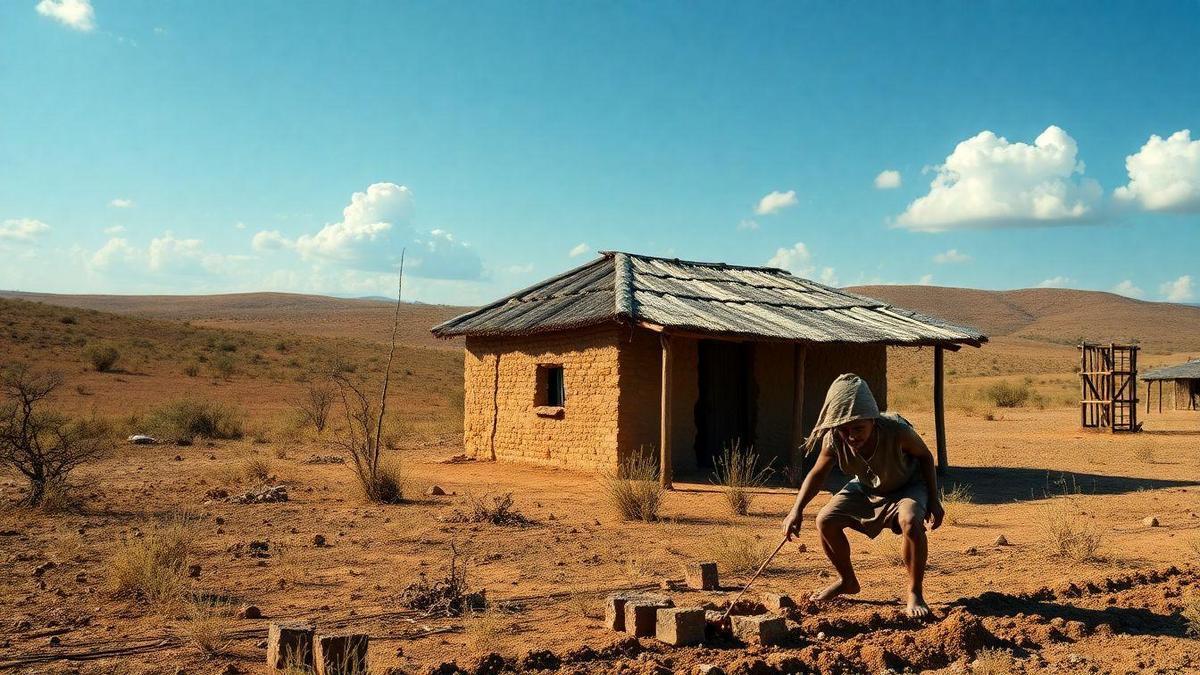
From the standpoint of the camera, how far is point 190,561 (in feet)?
22.6

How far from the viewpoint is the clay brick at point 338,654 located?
4133mm

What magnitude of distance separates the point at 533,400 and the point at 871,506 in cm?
849

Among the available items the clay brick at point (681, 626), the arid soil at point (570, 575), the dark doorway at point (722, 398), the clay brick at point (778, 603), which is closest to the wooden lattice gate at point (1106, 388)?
the arid soil at point (570, 575)

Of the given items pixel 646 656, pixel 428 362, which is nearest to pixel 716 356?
pixel 646 656

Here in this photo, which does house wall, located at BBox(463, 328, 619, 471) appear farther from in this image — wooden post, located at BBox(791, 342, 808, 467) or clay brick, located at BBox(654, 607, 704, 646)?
clay brick, located at BBox(654, 607, 704, 646)

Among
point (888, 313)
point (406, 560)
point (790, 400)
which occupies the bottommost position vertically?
point (406, 560)

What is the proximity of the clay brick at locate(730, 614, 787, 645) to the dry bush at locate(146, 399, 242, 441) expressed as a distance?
555 inches

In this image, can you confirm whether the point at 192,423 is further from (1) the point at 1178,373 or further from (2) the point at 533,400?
(1) the point at 1178,373

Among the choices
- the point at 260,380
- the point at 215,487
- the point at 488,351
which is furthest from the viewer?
the point at 260,380

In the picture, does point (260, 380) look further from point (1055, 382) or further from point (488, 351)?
point (1055, 382)

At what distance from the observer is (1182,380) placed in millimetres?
27047

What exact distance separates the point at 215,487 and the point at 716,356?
7110 millimetres

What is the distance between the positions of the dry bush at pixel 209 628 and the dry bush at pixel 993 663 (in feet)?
12.4

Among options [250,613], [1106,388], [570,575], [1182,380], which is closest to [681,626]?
[570,575]
